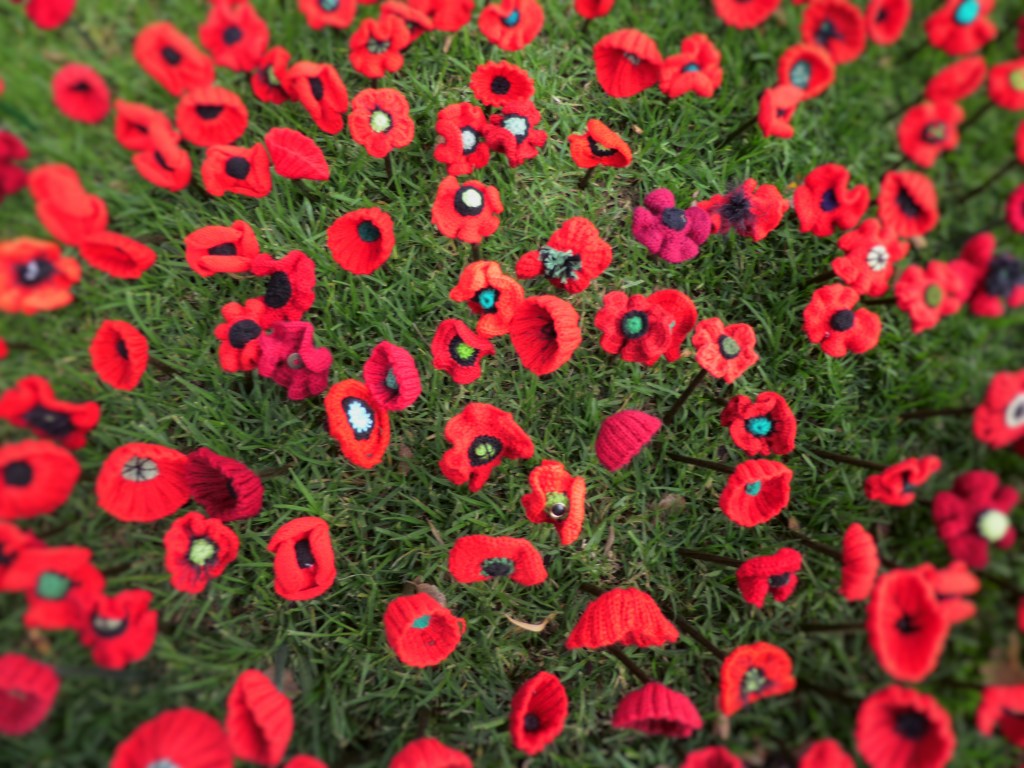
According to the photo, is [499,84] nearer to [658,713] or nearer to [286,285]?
[286,285]

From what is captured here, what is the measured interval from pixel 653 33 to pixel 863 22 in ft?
2.86

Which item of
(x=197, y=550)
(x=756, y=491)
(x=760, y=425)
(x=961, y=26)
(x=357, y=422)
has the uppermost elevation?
(x=961, y=26)

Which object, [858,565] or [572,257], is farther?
[572,257]

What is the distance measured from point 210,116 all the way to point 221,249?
0.55 metres

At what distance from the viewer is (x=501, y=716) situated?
2271 mm

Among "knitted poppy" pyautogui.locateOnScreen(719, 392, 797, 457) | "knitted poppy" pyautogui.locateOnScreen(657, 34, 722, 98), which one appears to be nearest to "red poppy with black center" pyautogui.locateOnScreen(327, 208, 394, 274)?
"knitted poppy" pyautogui.locateOnScreen(657, 34, 722, 98)

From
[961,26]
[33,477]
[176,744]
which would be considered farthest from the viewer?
[961,26]

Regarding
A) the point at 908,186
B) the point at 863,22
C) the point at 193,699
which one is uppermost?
the point at 863,22

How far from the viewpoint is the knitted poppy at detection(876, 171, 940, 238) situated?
2.50m

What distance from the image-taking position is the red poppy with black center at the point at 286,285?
2.28m

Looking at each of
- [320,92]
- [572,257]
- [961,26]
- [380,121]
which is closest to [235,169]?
[320,92]

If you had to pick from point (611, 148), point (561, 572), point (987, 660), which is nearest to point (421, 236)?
point (611, 148)

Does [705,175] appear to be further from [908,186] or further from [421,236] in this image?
[421,236]

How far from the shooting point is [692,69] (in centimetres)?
268
